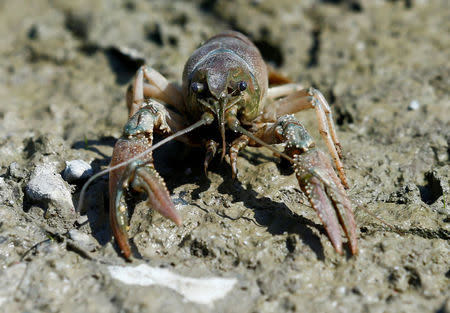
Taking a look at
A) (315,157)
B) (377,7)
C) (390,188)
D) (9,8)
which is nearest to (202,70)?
(315,157)

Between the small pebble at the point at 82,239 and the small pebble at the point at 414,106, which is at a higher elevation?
the small pebble at the point at 82,239

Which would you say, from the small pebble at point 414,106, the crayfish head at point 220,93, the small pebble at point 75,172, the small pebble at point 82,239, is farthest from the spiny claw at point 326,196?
the small pebble at point 414,106

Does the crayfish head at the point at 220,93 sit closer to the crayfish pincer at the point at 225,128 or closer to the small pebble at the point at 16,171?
the crayfish pincer at the point at 225,128

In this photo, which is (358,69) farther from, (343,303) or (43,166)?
(43,166)

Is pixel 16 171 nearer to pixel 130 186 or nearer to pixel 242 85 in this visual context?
pixel 130 186

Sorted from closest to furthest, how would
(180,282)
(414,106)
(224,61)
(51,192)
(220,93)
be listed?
(180,282), (51,192), (220,93), (224,61), (414,106)

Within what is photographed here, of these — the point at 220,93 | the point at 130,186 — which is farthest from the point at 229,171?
the point at 130,186
